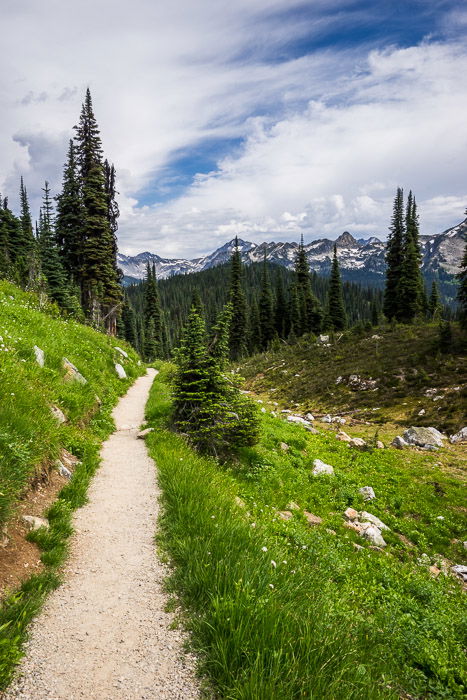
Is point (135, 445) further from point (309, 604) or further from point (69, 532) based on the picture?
point (309, 604)

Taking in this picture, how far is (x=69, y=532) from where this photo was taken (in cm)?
495

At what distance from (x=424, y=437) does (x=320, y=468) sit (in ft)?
28.2

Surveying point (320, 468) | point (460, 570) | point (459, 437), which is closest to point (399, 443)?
point (459, 437)

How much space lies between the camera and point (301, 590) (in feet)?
13.0

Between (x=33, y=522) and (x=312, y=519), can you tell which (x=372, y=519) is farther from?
(x=33, y=522)

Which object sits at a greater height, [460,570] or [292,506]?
[292,506]

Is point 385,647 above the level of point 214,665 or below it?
below

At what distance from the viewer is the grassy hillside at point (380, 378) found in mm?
Answer: 21750

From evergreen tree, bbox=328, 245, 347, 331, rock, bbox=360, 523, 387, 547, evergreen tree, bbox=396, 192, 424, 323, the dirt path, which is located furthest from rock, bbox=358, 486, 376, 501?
evergreen tree, bbox=328, 245, 347, 331

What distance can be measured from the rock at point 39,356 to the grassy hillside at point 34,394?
179 mm

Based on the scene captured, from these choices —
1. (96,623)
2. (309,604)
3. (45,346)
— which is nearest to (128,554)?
(96,623)

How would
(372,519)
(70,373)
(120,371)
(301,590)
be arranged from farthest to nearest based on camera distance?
(120,371) → (70,373) → (372,519) → (301,590)

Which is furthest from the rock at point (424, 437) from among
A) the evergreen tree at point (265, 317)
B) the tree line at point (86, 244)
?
the evergreen tree at point (265, 317)

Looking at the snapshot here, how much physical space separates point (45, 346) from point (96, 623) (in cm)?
917
